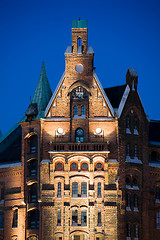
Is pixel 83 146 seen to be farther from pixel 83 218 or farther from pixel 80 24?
pixel 80 24

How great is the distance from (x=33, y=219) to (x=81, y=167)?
10.0 m

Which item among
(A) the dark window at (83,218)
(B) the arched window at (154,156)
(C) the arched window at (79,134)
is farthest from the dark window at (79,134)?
(B) the arched window at (154,156)

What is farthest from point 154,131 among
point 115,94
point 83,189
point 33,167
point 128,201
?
point 33,167

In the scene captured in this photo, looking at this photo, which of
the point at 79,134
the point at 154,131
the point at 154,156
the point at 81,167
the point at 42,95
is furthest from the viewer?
the point at 154,131

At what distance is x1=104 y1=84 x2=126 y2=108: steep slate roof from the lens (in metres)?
79.4

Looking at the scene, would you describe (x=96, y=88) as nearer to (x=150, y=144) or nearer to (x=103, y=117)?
(x=103, y=117)

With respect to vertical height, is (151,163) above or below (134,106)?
below

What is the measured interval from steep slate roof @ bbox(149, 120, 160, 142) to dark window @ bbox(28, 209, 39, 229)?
19977 millimetres

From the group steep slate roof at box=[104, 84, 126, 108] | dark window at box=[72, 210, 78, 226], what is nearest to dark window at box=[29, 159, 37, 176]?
dark window at box=[72, 210, 78, 226]

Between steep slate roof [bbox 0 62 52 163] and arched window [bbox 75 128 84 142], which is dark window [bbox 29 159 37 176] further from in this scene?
arched window [bbox 75 128 84 142]

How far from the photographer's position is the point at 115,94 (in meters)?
81.3

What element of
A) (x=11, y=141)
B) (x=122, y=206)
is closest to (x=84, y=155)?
(x=122, y=206)

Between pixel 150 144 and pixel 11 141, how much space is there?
2056 cm

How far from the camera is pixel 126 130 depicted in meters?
77.8
